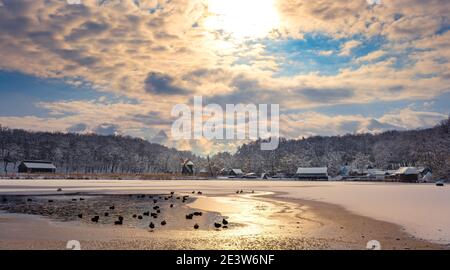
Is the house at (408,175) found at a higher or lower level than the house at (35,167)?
lower

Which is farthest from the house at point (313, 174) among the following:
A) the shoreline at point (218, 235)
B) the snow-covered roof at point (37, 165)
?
the shoreline at point (218, 235)

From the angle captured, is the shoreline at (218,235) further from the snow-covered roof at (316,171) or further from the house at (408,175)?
the snow-covered roof at (316,171)

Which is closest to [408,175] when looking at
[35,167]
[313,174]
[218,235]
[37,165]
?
[313,174]

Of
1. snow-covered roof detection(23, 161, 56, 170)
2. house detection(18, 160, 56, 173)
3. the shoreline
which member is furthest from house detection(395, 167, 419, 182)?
Result: snow-covered roof detection(23, 161, 56, 170)

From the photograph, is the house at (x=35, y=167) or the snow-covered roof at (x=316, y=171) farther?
the snow-covered roof at (x=316, y=171)

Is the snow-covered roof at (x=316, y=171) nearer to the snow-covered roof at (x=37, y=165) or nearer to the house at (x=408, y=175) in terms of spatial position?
the house at (x=408, y=175)

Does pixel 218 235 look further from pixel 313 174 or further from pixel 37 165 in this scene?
pixel 37 165

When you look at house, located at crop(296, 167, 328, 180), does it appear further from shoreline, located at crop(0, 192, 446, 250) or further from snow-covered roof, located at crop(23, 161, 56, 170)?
shoreline, located at crop(0, 192, 446, 250)

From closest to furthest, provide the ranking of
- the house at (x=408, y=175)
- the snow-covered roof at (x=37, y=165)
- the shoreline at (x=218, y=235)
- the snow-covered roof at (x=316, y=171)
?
the shoreline at (x=218, y=235), the house at (x=408, y=175), the snow-covered roof at (x=37, y=165), the snow-covered roof at (x=316, y=171)

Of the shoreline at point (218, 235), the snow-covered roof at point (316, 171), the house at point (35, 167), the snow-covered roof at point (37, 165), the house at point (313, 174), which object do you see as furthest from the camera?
the snow-covered roof at point (316, 171)

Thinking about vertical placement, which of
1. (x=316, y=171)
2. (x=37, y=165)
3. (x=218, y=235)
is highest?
(x=37, y=165)
